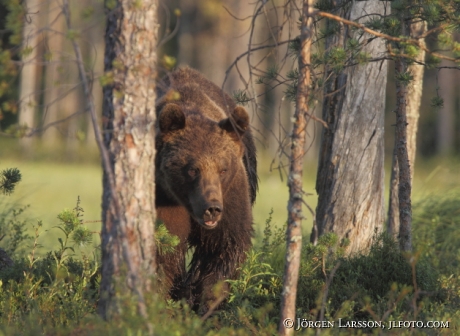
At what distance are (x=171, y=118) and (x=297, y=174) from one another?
1844 millimetres

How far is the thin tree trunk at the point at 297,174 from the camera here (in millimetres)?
4316

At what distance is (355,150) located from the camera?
6668 millimetres

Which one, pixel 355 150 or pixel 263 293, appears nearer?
pixel 263 293

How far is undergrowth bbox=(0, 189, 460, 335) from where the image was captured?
4340 mm

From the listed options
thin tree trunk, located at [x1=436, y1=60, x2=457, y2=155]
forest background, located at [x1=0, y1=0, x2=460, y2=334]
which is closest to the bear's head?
forest background, located at [x1=0, y1=0, x2=460, y2=334]

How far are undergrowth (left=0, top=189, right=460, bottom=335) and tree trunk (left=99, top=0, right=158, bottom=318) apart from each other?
0.29 metres

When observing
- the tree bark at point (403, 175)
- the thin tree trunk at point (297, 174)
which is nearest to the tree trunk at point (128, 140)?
the thin tree trunk at point (297, 174)

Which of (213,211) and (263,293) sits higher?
(213,211)

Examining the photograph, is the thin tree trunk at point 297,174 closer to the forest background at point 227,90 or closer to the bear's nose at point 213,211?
the bear's nose at point 213,211

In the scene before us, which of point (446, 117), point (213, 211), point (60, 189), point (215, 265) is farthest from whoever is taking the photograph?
point (446, 117)

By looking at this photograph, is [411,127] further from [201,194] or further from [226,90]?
[226,90]

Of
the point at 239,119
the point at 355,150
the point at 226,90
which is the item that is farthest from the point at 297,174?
the point at 226,90

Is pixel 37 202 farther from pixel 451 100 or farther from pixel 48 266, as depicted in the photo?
pixel 451 100

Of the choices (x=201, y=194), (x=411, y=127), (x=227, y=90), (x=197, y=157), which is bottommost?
(x=201, y=194)
